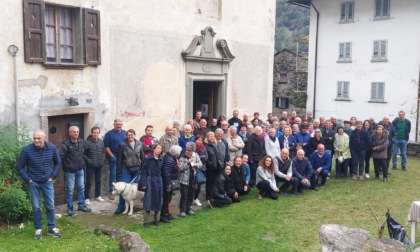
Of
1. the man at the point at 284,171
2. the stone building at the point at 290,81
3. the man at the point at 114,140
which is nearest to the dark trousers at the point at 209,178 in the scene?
the man at the point at 284,171

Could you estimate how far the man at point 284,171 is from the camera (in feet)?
34.3

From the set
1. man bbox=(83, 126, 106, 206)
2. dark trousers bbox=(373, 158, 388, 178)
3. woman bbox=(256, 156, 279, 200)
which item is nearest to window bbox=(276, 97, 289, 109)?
dark trousers bbox=(373, 158, 388, 178)

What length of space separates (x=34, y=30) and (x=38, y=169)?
3.06 metres

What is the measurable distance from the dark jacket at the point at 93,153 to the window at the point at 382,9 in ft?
68.7

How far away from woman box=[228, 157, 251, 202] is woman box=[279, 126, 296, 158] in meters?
2.10

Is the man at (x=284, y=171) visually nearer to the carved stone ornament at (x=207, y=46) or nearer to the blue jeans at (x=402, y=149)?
the carved stone ornament at (x=207, y=46)

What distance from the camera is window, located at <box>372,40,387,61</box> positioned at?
2436 centimetres

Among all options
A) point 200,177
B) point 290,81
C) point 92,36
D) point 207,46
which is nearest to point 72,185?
point 200,177

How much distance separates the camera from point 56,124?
9023 mm

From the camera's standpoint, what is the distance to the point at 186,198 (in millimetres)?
8562

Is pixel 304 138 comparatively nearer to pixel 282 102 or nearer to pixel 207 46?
pixel 207 46

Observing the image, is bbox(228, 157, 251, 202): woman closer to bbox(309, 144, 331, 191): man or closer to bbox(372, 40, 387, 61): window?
bbox(309, 144, 331, 191): man

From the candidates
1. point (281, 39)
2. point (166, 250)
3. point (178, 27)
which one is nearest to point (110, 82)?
point (178, 27)

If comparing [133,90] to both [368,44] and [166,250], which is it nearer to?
[166,250]
